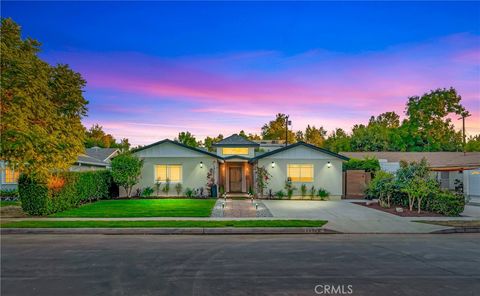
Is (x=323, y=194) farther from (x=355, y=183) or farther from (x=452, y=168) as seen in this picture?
(x=452, y=168)

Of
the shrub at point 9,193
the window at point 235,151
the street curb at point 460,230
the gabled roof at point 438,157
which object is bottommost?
the street curb at point 460,230

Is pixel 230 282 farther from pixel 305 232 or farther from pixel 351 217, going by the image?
pixel 351 217

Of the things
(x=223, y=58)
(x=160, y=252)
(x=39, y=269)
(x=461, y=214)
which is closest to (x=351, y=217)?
(x=461, y=214)

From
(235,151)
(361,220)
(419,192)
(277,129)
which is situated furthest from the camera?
(277,129)

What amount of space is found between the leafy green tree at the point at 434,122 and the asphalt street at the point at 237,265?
45141 millimetres

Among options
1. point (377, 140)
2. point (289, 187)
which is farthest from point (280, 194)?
point (377, 140)

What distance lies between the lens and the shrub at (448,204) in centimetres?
1577

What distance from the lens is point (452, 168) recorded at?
1030 inches

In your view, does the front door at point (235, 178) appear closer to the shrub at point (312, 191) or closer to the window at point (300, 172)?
the window at point (300, 172)

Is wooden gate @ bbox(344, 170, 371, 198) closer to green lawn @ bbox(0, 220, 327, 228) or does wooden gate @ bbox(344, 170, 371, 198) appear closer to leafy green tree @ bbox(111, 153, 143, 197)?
green lawn @ bbox(0, 220, 327, 228)

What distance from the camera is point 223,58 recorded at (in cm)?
2438

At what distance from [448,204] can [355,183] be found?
9.04m

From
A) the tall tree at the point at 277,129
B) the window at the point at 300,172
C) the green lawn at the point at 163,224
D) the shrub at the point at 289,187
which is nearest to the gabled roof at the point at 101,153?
the shrub at the point at 289,187

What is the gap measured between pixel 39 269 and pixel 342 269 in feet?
21.2
